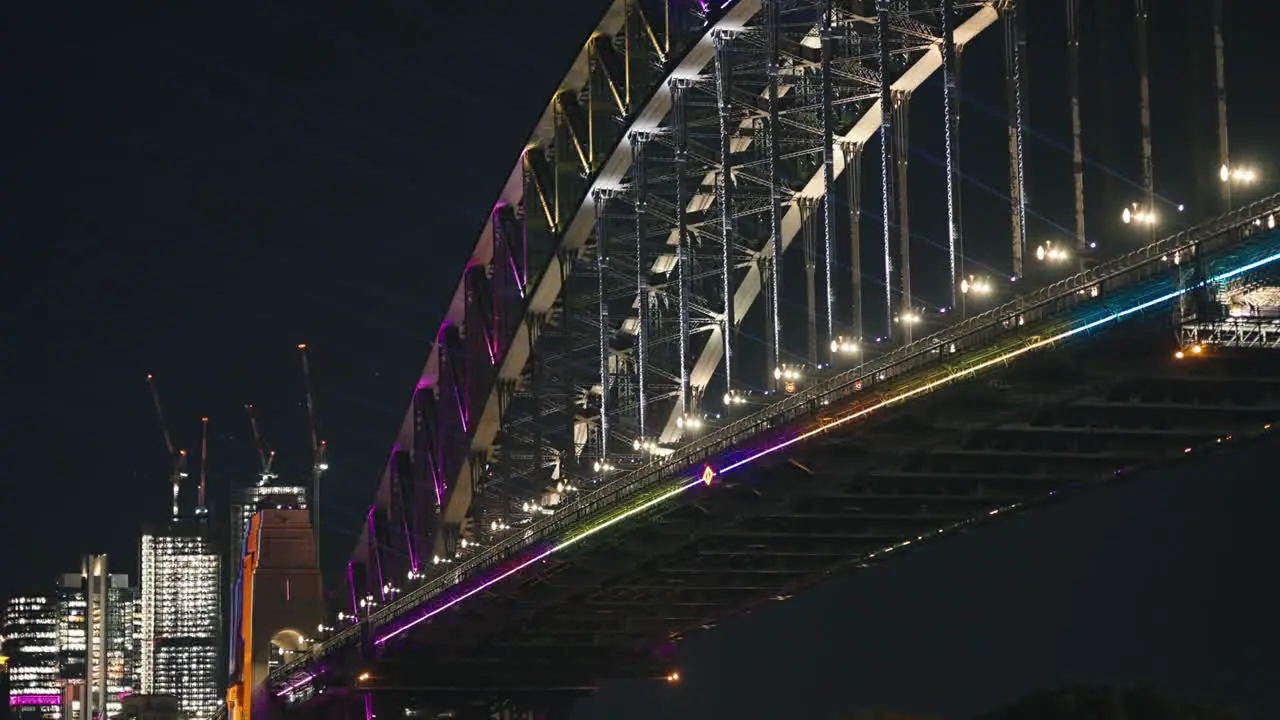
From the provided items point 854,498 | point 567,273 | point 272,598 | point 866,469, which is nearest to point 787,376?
point 866,469

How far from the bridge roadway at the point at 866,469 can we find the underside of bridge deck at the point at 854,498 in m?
0.10

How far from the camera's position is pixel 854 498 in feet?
260

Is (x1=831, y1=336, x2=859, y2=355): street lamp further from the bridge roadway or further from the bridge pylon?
the bridge pylon

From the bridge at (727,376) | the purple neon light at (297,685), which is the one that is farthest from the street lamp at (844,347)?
the purple neon light at (297,685)

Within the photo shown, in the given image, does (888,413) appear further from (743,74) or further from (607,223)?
(607,223)

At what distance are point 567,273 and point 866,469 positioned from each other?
3431 cm

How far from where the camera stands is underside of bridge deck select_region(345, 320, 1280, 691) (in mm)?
62562

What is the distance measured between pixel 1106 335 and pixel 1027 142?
9.06 meters

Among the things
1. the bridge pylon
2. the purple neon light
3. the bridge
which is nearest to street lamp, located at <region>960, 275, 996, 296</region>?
the bridge

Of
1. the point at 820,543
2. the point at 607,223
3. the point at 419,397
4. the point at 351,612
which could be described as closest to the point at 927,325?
the point at 820,543

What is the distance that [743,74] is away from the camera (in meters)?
88.6

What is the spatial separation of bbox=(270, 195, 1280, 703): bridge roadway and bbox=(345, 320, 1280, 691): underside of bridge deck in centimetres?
10

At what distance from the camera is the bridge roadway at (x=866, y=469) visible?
57.9m

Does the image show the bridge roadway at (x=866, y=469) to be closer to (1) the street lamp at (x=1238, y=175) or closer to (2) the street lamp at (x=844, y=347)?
(1) the street lamp at (x=1238, y=175)
